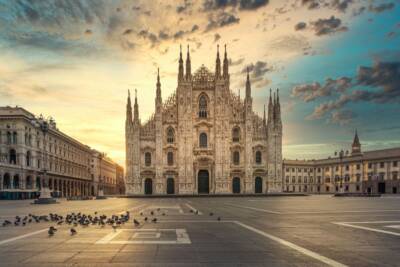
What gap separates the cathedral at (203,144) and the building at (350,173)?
16725mm

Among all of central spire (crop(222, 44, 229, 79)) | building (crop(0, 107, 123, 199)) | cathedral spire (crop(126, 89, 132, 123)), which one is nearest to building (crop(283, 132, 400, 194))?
central spire (crop(222, 44, 229, 79))

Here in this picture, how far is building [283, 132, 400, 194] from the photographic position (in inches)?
3787

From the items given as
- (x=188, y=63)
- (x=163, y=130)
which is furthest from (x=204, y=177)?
(x=188, y=63)

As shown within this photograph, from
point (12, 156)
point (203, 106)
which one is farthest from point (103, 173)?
point (12, 156)

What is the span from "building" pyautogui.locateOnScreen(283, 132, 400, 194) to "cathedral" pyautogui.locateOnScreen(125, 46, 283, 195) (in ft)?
54.9

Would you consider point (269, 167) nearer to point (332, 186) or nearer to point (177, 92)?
point (177, 92)

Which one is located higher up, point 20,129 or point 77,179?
point 20,129

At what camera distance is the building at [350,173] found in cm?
9619

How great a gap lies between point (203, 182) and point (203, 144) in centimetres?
730

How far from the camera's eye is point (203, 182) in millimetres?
73750

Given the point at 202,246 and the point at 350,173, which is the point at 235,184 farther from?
the point at 202,246

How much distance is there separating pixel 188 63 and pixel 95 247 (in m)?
65.7

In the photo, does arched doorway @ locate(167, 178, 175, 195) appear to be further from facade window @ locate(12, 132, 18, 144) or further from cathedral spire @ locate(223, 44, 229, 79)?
facade window @ locate(12, 132, 18, 144)

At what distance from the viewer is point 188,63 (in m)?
73.2
